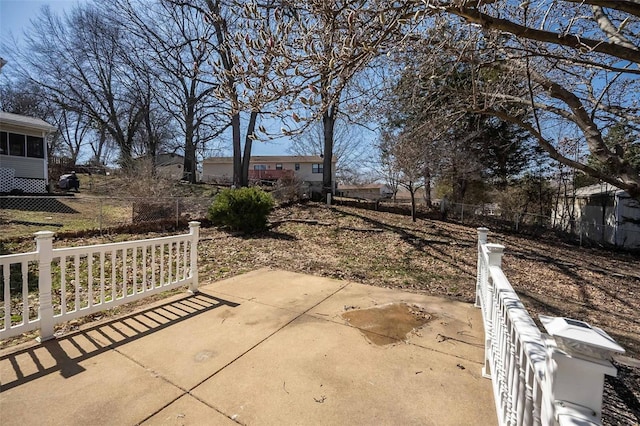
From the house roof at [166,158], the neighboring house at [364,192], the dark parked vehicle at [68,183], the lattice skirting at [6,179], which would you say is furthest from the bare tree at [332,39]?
the house roof at [166,158]

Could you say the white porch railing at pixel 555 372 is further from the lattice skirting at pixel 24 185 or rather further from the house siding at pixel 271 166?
the house siding at pixel 271 166

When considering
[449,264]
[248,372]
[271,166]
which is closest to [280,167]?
[271,166]

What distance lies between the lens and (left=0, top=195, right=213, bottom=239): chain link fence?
7.63 meters

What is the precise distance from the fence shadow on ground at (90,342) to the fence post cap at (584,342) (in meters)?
3.12

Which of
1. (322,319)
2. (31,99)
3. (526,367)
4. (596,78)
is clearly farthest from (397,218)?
(31,99)

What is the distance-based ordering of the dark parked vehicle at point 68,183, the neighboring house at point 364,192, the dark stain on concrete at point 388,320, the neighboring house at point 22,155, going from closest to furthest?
the dark stain on concrete at point 388,320 → the neighboring house at point 22,155 → the dark parked vehicle at point 68,183 → the neighboring house at point 364,192

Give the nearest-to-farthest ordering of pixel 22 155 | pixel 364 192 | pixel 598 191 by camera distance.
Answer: pixel 22 155 → pixel 598 191 → pixel 364 192

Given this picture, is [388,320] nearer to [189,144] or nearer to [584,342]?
[584,342]

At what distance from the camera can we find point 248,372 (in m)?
2.46

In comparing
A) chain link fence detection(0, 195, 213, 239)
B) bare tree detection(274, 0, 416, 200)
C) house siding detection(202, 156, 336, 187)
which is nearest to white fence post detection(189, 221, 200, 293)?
bare tree detection(274, 0, 416, 200)

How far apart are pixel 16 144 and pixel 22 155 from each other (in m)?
0.51

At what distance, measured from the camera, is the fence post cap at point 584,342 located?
0.92 metres

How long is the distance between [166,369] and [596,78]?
7.52m

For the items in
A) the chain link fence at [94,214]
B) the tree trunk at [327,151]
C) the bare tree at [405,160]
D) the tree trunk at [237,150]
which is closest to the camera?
the chain link fence at [94,214]
